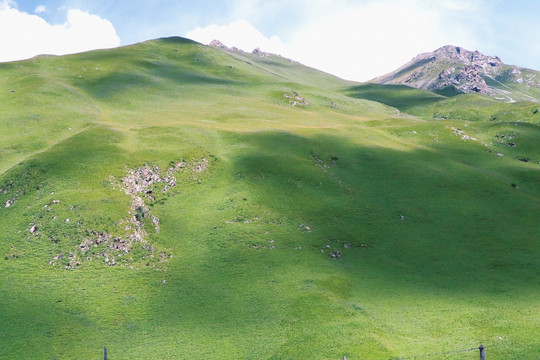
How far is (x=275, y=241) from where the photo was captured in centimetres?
5300

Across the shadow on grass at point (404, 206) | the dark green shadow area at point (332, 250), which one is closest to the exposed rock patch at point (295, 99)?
the shadow on grass at point (404, 206)

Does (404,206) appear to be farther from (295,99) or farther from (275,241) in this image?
(295,99)

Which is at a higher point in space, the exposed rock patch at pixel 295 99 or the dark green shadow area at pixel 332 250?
the exposed rock patch at pixel 295 99

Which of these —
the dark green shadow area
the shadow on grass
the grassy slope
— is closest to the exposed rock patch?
the grassy slope

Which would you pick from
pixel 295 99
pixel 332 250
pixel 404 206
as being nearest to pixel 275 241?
pixel 332 250

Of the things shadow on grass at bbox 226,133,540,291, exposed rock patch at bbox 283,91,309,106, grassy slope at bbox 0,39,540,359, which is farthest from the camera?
exposed rock patch at bbox 283,91,309,106

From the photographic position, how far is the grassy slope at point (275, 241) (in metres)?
37.6

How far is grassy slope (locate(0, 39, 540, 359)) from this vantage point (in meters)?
37.6

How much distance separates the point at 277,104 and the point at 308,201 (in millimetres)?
76707

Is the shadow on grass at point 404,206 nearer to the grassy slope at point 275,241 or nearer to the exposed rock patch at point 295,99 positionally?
the grassy slope at point 275,241

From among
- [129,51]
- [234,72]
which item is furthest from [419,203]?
[129,51]

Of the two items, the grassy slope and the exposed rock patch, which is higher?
the exposed rock patch

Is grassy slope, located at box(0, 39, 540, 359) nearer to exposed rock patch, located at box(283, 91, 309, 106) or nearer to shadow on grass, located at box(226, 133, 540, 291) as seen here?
shadow on grass, located at box(226, 133, 540, 291)

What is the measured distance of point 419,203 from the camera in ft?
213
